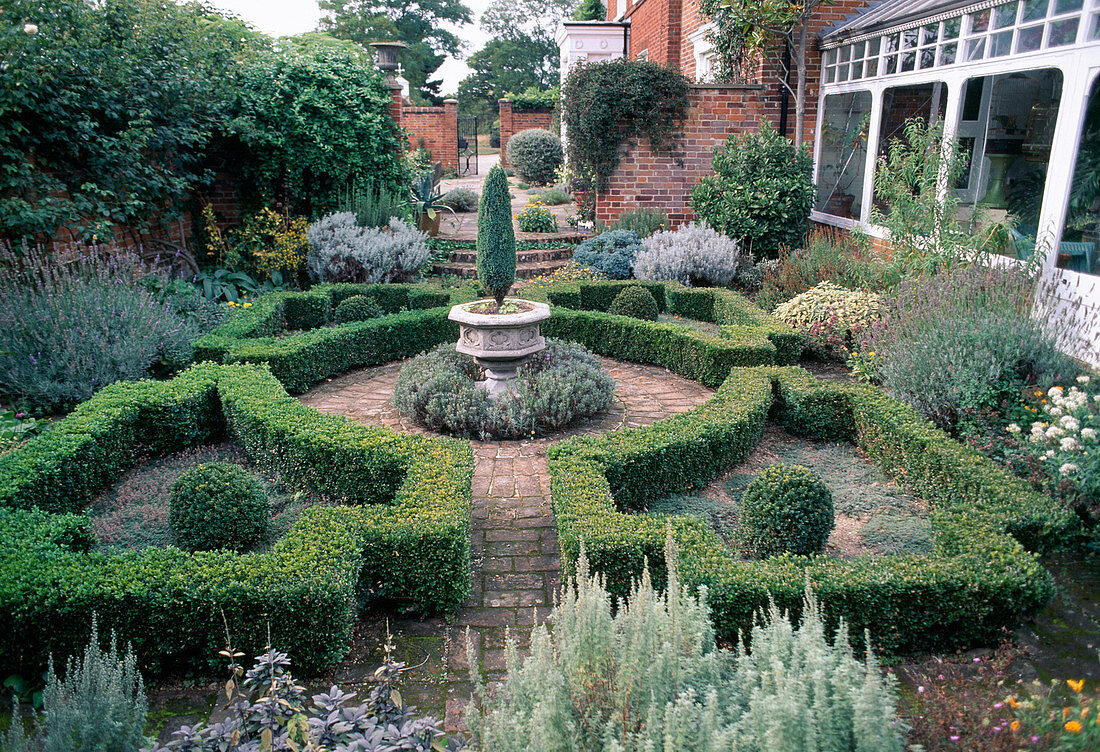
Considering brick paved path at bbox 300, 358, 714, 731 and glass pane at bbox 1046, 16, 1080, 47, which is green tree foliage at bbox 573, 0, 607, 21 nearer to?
glass pane at bbox 1046, 16, 1080, 47

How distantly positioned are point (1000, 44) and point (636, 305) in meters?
4.64

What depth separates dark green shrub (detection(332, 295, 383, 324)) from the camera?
28.2 feet

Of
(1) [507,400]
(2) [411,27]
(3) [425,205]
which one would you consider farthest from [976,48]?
(2) [411,27]

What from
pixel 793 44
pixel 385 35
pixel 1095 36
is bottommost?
pixel 1095 36

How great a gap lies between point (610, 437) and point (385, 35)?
44782 mm

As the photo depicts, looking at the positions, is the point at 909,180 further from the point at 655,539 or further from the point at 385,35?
the point at 385,35

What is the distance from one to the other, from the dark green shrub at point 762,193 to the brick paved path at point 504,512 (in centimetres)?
402

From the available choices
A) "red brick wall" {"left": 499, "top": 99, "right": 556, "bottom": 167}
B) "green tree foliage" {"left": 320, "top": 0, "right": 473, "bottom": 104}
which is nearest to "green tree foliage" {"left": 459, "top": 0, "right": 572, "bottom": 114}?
"green tree foliage" {"left": 320, "top": 0, "right": 473, "bottom": 104}

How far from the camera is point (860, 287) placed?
8.20 meters

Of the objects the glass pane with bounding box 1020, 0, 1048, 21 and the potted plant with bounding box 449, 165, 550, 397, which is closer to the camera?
the potted plant with bounding box 449, 165, 550, 397

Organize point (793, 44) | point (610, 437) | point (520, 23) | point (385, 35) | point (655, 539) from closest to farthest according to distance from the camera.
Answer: point (655, 539), point (610, 437), point (793, 44), point (385, 35), point (520, 23)

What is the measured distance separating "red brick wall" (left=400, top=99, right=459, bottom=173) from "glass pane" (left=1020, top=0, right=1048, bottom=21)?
824 inches

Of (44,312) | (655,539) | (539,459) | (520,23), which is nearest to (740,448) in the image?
(539,459)

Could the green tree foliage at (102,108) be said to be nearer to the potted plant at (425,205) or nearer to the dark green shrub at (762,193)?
the potted plant at (425,205)
